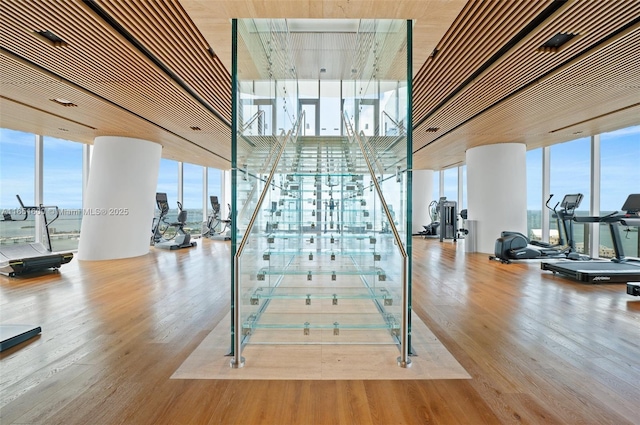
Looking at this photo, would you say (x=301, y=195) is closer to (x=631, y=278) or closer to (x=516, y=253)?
(x=516, y=253)

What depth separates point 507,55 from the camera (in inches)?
140

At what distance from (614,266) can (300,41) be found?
7.31 metres

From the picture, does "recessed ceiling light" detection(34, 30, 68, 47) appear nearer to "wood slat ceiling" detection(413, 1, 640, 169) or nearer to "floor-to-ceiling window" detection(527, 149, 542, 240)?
"wood slat ceiling" detection(413, 1, 640, 169)

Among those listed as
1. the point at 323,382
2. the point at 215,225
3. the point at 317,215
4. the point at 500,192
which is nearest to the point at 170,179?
the point at 215,225

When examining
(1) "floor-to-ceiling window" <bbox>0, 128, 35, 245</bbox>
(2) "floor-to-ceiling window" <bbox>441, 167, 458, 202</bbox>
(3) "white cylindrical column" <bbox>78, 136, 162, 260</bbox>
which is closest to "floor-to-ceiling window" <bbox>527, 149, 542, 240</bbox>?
(2) "floor-to-ceiling window" <bbox>441, 167, 458, 202</bbox>

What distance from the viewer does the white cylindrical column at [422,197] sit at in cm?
1291

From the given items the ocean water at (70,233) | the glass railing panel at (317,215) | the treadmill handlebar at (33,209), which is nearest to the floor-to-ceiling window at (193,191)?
the ocean water at (70,233)

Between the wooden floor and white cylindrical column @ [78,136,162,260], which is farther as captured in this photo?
white cylindrical column @ [78,136,162,260]

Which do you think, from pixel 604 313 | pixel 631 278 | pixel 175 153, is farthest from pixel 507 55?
pixel 175 153

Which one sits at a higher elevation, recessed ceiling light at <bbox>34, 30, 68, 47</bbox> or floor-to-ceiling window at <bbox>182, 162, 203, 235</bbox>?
recessed ceiling light at <bbox>34, 30, 68, 47</bbox>

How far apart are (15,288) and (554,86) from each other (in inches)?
324

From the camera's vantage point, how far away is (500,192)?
7930 mm

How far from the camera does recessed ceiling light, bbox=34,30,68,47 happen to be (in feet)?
10.0

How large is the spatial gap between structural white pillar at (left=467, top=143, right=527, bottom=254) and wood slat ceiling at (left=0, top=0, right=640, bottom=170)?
1.24 m
